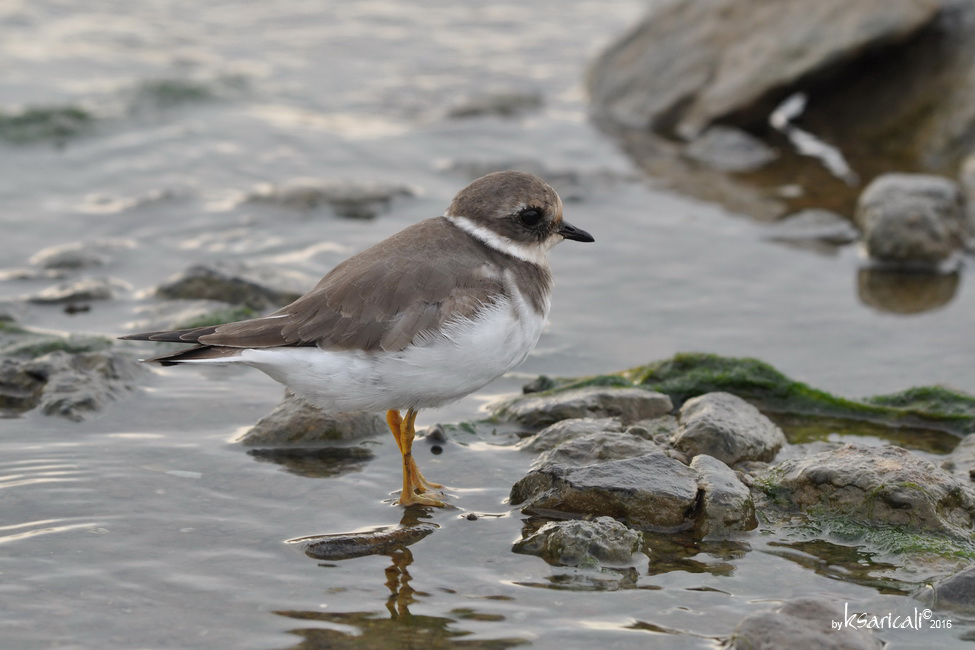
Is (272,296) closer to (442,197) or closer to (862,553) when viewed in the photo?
(442,197)

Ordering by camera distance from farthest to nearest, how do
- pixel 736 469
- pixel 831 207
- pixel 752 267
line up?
pixel 831 207, pixel 752 267, pixel 736 469

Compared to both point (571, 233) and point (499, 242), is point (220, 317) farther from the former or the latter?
point (571, 233)

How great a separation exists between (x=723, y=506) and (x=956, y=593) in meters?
1.23

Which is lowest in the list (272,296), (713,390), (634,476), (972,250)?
(634,476)

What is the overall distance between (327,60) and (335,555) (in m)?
12.5

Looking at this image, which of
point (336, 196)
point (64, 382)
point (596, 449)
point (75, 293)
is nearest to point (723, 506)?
point (596, 449)

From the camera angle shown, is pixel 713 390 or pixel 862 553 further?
pixel 713 390

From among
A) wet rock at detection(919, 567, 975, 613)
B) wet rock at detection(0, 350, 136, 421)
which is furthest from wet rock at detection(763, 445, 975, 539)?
wet rock at detection(0, 350, 136, 421)

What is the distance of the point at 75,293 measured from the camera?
30.9 feet

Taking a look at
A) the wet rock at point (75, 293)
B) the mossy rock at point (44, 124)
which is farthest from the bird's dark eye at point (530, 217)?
the mossy rock at point (44, 124)

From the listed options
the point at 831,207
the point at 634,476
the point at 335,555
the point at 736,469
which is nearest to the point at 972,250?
the point at 831,207

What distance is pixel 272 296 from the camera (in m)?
9.27

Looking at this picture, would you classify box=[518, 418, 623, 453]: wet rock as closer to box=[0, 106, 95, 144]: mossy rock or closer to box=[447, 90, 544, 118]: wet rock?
box=[447, 90, 544, 118]: wet rock

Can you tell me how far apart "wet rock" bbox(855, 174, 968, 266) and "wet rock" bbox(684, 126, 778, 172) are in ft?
8.47
